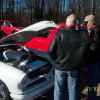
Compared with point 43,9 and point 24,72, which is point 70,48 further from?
point 43,9

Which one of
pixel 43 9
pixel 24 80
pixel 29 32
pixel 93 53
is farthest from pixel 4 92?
pixel 43 9

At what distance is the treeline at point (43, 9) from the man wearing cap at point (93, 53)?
45321mm

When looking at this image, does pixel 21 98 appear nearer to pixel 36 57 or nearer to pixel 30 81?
pixel 30 81

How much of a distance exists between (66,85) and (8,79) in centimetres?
133

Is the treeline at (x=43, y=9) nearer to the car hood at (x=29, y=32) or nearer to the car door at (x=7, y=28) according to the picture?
the car door at (x=7, y=28)

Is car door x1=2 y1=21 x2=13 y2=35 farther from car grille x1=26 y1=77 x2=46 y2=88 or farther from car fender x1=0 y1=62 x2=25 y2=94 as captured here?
car fender x1=0 y1=62 x2=25 y2=94

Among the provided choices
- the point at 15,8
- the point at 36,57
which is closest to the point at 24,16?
the point at 15,8

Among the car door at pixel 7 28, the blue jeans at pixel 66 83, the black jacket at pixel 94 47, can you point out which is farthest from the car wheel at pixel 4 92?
the car door at pixel 7 28

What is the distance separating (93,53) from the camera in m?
5.85

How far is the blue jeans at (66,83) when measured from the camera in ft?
18.6

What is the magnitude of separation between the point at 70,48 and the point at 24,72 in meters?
1.54

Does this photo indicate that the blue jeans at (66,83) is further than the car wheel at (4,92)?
No

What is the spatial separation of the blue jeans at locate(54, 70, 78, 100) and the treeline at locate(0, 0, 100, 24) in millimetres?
45924

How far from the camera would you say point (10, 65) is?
23.0 feet
